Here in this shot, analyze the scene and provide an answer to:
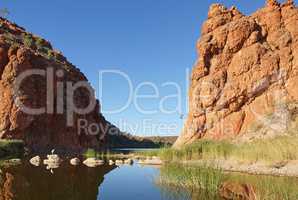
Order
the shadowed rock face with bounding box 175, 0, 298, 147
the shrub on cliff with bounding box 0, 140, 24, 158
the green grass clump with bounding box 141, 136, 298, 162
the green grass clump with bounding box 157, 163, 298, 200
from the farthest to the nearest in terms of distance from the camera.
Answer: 1. the shadowed rock face with bounding box 175, 0, 298, 147
2. the shrub on cliff with bounding box 0, 140, 24, 158
3. the green grass clump with bounding box 141, 136, 298, 162
4. the green grass clump with bounding box 157, 163, 298, 200

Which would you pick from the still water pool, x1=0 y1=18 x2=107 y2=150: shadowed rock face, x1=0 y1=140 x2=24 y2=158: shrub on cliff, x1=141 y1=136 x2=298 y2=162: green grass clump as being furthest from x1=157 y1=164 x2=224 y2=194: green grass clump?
x1=0 y1=18 x2=107 y2=150: shadowed rock face

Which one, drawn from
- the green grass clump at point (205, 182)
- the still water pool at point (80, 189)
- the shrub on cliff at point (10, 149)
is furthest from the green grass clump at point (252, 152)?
the shrub on cliff at point (10, 149)

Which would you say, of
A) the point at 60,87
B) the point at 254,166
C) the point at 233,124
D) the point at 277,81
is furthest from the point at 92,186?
the point at 60,87

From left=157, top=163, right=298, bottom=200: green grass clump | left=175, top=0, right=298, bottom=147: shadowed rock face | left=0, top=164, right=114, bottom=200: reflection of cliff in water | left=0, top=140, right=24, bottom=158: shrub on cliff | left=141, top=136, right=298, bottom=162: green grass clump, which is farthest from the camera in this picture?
left=175, top=0, right=298, bottom=147: shadowed rock face

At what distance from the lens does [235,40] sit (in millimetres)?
49406

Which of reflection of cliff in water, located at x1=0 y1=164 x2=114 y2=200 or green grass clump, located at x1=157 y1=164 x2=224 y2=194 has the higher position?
green grass clump, located at x1=157 y1=164 x2=224 y2=194

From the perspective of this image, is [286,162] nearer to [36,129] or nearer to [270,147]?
[270,147]

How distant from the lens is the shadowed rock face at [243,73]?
4569 cm

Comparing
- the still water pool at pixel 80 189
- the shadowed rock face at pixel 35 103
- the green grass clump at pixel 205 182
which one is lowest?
the still water pool at pixel 80 189

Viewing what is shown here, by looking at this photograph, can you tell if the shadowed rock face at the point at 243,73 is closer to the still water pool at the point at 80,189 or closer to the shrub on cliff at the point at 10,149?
the shrub on cliff at the point at 10,149

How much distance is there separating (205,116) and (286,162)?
28.0 meters

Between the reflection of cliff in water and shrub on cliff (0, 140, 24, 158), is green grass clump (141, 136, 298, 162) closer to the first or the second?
the reflection of cliff in water

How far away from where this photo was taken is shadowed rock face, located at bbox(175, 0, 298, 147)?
150ft

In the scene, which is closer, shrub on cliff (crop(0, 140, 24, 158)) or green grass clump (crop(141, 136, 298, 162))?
green grass clump (crop(141, 136, 298, 162))
